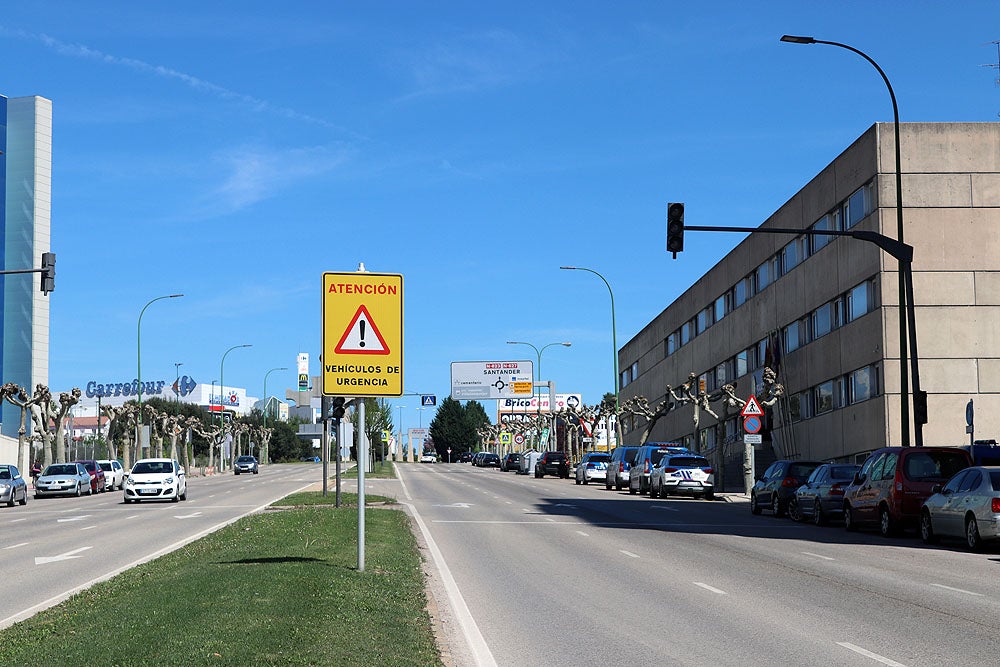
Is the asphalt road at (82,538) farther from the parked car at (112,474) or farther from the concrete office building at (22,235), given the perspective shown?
the concrete office building at (22,235)

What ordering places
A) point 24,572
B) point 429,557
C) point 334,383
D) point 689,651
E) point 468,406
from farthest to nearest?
point 468,406
point 429,557
point 24,572
point 334,383
point 689,651

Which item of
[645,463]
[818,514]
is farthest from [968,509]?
[645,463]

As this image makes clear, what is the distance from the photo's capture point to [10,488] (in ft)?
150

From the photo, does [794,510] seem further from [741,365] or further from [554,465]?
[554,465]

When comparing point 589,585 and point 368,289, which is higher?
point 368,289

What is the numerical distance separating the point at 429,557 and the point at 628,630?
9032mm

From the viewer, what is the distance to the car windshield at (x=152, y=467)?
4772 centimetres

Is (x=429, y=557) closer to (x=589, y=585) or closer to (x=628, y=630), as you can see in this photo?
(x=589, y=585)

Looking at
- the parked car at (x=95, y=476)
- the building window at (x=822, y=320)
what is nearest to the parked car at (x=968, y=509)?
the building window at (x=822, y=320)

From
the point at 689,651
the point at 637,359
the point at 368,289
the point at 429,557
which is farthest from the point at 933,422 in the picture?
the point at 637,359

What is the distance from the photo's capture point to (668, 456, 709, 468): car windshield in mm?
45781

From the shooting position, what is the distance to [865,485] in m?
27.8

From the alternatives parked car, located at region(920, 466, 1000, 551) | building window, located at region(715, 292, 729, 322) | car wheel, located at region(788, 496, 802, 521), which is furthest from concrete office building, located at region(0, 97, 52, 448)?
parked car, located at region(920, 466, 1000, 551)

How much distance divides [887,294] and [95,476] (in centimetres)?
3737
